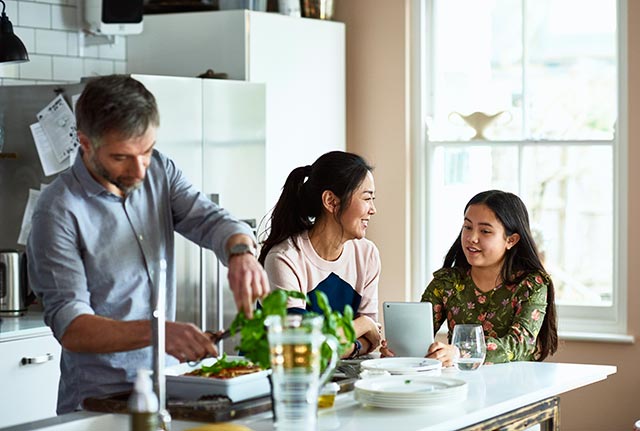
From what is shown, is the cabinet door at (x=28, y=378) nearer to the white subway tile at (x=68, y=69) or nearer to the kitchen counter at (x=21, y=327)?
the kitchen counter at (x=21, y=327)

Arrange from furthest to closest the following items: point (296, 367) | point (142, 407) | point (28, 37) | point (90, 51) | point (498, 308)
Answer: point (90, 51) < point (28, 37) < point (498, 308) < point (296, 367) < point (142, 407)

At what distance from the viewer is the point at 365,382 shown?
2.72 metres

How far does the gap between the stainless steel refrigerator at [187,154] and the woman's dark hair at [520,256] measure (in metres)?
1.38

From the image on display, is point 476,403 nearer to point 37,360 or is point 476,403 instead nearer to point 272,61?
point 37,360

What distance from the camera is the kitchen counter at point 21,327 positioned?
409cm

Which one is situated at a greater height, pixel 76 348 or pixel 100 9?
pixel 100 9

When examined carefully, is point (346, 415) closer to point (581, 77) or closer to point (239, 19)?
point (239, 19)

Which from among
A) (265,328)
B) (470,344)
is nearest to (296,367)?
(265,328)

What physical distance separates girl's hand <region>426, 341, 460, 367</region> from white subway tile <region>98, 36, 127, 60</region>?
112 inches

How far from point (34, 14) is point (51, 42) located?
6.1 inches

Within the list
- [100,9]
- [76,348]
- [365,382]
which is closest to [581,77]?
[100,9]

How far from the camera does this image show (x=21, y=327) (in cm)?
421

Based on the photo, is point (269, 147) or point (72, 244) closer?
point (72, 244)

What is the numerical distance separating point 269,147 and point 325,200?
71.9 inches
